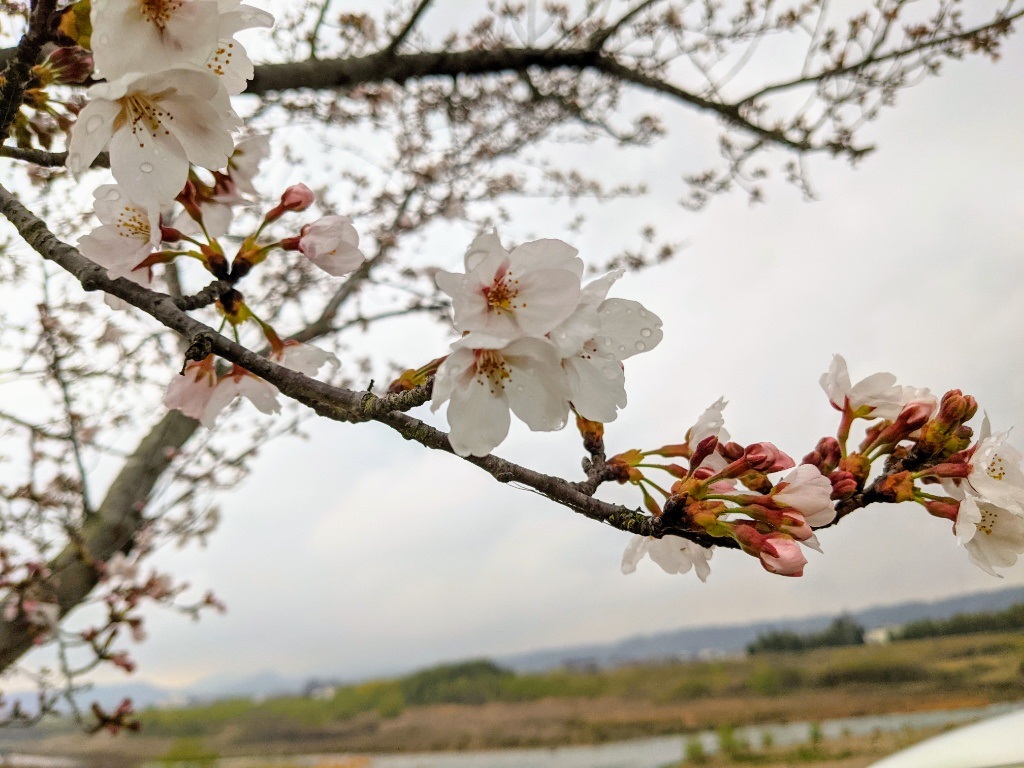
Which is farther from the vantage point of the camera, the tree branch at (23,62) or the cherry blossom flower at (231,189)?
the cherry blossom flower at (231,189)

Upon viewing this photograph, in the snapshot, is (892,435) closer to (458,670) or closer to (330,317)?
(330,317)

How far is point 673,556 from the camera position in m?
0.41

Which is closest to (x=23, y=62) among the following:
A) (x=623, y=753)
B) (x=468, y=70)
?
(x=468, y=70)

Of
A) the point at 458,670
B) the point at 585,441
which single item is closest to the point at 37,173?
the point at 585,441

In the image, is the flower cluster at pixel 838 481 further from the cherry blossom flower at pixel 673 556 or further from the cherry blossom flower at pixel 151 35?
the cherry blossom flower at pixel 151 35

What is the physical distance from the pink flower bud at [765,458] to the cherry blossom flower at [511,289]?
0.13 m

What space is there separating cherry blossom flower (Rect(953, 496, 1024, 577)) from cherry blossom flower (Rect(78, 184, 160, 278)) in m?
0.48

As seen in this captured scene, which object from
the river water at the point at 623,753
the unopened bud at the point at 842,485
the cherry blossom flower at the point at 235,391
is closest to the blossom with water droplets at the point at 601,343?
the unopened bud at the point at 842,485

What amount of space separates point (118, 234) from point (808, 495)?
16.0 inches

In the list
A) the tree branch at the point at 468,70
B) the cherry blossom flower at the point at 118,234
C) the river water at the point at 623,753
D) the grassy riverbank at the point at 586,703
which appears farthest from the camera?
the grassy riverbank at the point at 586,703

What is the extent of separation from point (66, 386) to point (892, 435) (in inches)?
47.4

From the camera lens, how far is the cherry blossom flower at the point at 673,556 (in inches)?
15.9

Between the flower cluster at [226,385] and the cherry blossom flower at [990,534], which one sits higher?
the flower cluster at [226,385]

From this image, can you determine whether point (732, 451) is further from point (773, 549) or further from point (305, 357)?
point (305, 357)
